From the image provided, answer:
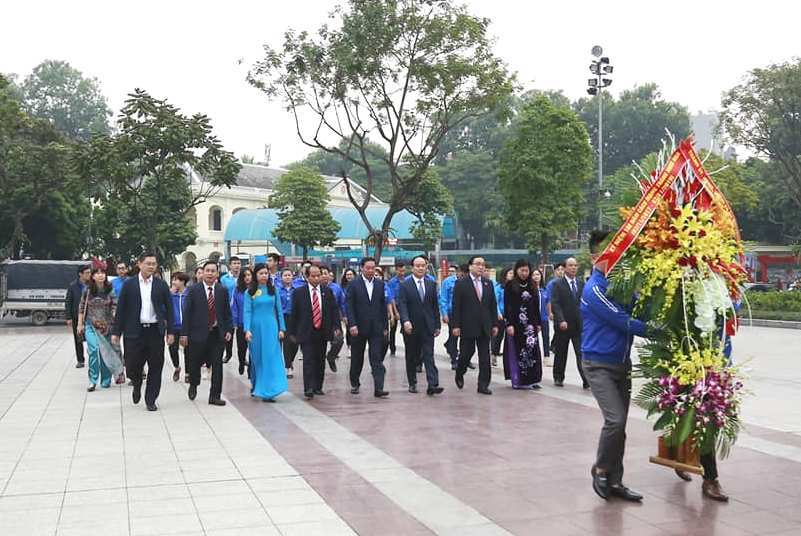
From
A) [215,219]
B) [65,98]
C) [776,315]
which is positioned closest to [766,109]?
[776,315]

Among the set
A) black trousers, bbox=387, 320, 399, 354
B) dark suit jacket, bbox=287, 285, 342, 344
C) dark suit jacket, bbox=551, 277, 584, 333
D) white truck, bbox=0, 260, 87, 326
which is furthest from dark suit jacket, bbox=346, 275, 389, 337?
white truck, bbox=0, 260, 87, 326

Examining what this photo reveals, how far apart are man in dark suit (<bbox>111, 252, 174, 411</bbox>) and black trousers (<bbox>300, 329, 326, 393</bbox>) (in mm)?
1655

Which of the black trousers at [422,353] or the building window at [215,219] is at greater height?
the building window at [215,219]

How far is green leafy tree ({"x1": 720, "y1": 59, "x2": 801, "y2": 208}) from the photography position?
30.9 m

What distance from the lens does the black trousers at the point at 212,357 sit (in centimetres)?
988

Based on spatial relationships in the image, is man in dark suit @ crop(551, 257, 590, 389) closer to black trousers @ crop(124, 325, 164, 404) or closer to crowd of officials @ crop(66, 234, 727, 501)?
crowd of officials @ crop(66, 234, 727, 501)

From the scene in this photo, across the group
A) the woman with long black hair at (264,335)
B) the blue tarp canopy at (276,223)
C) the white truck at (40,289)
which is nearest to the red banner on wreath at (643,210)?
the woman with long black hair at (264,335)

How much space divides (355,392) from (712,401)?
5975 millimetres

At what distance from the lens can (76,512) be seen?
539 cm

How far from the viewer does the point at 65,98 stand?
261 feet

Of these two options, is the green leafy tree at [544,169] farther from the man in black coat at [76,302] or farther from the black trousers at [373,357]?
the black trousers at [373,357]

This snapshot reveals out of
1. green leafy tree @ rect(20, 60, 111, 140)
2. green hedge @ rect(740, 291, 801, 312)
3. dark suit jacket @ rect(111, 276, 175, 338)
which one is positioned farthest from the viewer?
green leafy tree @ rect(20, 60, 111, 140)

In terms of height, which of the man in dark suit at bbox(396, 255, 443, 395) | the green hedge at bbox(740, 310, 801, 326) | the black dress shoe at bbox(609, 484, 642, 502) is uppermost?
the man in dark suit at bbox(396, 255, 443, 395)

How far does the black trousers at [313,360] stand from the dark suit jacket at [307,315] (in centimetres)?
6
